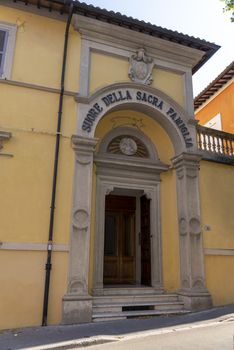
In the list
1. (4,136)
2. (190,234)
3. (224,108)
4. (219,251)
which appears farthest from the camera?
(224,108)

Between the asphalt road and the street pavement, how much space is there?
0.02 m

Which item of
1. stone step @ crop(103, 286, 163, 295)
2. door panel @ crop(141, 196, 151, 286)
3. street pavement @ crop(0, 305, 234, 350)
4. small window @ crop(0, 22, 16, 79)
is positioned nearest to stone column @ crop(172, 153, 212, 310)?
street pavement @ crop(0, 305, 234, 350)

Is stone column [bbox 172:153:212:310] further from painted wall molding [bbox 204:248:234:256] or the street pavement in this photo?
the street pavement

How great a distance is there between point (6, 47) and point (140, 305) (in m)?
7.20

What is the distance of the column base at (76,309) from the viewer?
660cm

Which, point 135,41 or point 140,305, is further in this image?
point 135,41

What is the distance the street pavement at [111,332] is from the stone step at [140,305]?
483 millimetres

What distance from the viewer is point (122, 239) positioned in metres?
10.5

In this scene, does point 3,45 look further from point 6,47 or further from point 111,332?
point 111,332

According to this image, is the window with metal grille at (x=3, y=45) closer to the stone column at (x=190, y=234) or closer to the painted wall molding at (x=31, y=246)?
the painted wall molding at (x=31, y=246)

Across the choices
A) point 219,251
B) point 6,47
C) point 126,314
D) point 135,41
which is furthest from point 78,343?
point 135,41

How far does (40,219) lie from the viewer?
7.05 m

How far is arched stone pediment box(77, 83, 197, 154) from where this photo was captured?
818 centimetres

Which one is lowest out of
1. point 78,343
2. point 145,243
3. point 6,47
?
point 78,343
